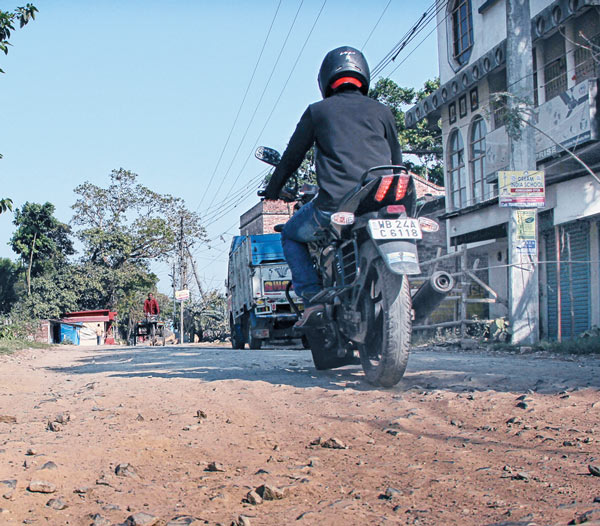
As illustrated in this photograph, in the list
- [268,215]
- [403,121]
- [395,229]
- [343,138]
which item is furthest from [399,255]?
[268,215]

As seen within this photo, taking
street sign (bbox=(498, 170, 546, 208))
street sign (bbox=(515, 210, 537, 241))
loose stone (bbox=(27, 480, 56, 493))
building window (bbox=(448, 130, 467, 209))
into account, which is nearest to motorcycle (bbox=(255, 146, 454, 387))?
loose stone (bbox=(27, 480, 56, 493))

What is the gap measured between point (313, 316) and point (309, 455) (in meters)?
2.35

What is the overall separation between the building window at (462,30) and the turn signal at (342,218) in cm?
1740

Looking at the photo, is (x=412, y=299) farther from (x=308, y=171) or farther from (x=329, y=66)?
(x=308, y=171)

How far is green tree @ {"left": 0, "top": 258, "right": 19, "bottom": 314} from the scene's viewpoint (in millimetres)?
44031

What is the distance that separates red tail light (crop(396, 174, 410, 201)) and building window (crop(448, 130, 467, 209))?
1678cm

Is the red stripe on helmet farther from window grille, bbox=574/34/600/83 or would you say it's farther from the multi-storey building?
window grille, bbox=574/34/600/83

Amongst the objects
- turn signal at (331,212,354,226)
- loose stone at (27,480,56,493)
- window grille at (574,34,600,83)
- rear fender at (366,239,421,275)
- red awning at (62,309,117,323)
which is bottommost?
loose stone at (27,480,56,493)

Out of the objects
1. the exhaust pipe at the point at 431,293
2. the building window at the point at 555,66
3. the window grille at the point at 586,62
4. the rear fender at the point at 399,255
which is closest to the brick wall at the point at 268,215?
the building window at the point at 555,66

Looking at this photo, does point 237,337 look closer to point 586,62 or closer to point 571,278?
point 571,278

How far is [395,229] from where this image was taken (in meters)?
4.48

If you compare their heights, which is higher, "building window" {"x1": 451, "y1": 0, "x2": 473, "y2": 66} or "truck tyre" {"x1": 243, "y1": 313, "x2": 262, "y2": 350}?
"building window" {"x1": 451, "y1": 0, "x2": 473, "y2": 66}

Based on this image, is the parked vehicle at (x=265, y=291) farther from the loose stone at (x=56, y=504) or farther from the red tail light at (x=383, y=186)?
the loose stone at (x=56, y=504)

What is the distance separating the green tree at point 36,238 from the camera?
44125 millimetres
